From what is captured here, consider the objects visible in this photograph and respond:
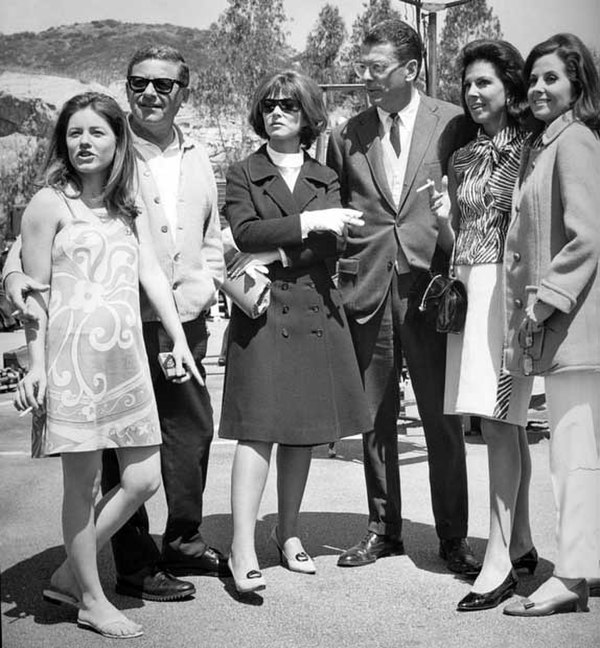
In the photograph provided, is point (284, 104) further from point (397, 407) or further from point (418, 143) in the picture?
point (397, 407)

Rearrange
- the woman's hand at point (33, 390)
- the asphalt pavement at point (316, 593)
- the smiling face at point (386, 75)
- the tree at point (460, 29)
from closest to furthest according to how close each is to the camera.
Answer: the woman's hand at point (33, 390), the asphalt pavement at point (316, 593), the smiling face at point (386, 75), the tree at point (460, 29)

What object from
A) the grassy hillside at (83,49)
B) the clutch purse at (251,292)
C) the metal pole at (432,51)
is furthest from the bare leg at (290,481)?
the grassy hillside at (83,49)

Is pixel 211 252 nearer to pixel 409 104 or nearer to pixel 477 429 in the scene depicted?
pixel 409 104

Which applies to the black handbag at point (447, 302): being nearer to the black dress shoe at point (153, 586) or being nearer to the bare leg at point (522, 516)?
the bare leg at point (522, 516)

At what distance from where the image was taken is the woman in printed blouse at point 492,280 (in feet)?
12.6

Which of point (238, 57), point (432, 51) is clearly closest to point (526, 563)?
point (432, 51)

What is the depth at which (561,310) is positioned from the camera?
3.51m

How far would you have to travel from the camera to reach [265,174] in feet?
13.6

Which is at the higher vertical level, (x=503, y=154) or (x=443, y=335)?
(x=503, y=154)

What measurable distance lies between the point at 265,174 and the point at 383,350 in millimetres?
863

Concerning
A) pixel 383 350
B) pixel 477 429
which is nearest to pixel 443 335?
pixel 383 350

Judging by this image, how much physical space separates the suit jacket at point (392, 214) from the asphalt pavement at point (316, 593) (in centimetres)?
103

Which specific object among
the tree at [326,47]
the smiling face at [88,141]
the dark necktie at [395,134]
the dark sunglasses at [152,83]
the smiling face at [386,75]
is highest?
the tree at [326,47]

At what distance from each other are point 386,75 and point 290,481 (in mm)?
1606
